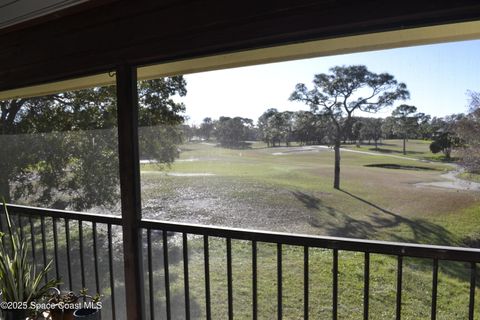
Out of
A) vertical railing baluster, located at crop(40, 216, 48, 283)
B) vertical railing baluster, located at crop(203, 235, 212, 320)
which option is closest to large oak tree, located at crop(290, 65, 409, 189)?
vertical railing baluster, located at crop(203, 235, 212, 320)

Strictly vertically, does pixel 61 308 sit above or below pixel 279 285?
below

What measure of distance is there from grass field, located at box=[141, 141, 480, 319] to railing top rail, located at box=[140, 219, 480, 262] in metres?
0.10

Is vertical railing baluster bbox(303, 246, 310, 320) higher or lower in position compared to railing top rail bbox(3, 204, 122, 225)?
lower

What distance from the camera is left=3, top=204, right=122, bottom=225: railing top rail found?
7.07 feet

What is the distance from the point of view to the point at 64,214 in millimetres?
2385

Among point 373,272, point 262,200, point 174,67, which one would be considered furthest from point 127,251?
point 373,272

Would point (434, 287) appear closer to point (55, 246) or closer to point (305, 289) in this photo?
point (305, 289)

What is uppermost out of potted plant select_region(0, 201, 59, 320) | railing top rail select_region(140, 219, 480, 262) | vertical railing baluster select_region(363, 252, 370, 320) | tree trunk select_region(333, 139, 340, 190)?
tree trunk select_region(333, 139, 340, 190)

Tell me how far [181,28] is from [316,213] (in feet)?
4.08

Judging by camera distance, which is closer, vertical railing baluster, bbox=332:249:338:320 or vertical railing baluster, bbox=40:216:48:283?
vertical railing baluster, bbox=332:249:338:320

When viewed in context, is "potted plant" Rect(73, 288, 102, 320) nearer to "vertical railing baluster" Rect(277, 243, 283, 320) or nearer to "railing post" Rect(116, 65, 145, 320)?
"railing post" Rect(116, 65, 145, 320)

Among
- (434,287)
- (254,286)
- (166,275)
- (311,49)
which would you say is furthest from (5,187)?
(434,287)

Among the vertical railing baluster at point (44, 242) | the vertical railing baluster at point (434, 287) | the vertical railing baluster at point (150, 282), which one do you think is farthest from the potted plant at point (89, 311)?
the vertical railing baluster at point (434, 287)

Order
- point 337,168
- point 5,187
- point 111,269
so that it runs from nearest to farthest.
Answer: point 337,168, point 111,269, point 5,187
